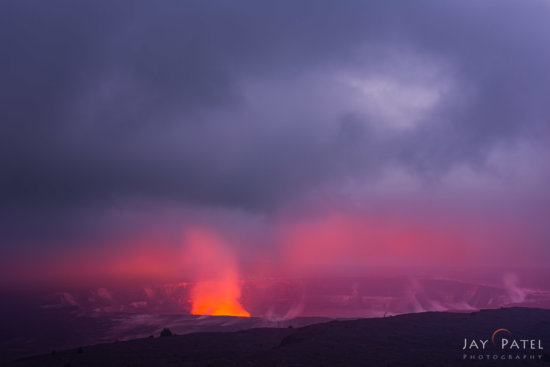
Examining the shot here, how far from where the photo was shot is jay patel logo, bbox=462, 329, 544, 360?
30.0m

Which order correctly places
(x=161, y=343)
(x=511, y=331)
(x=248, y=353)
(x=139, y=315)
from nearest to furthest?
(x=248, y=353)
(x=161, y=343)
(x=511, y=331)
(x=139, y=315)

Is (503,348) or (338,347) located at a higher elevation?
(503,348)

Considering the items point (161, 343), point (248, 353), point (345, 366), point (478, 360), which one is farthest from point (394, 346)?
point (161, 343)

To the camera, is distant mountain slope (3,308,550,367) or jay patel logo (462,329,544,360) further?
jay patel logo (462,329,544,360)

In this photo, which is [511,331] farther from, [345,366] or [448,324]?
[345,366]

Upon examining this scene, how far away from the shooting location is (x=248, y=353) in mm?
31000

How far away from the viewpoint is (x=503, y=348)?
32844mm

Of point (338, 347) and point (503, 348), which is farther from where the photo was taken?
point (503, 348)

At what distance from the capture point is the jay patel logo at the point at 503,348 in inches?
1181

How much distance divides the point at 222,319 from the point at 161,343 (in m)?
39.9

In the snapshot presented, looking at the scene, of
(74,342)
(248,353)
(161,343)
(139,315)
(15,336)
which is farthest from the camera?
(139,315)

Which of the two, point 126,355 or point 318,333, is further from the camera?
point 318,333

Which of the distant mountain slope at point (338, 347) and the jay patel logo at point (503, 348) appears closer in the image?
the distant mountain slope at point (338, 347)

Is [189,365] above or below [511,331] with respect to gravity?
below
